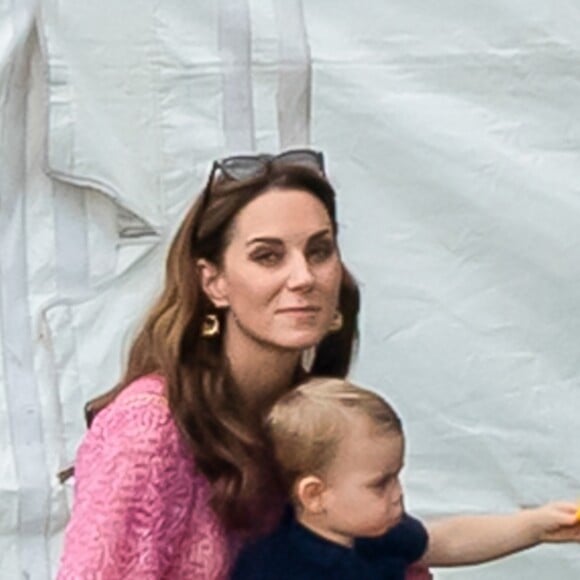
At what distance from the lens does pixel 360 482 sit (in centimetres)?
A: 228

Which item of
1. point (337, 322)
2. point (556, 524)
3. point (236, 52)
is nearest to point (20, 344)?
point (236, 52)

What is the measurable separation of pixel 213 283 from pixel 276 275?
3.1 inches

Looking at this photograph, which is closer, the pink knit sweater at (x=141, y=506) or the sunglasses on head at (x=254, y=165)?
the pink knit sweater at (x=141, y=506)

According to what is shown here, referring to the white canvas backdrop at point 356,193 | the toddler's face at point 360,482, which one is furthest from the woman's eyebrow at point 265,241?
the white canvas backdrop at point 356,193

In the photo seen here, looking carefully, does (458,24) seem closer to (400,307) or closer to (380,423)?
(400,307)

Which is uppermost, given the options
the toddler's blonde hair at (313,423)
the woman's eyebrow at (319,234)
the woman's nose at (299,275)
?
the woman's eyebrow at (319,234)

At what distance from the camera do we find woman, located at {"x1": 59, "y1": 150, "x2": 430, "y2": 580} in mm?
2221

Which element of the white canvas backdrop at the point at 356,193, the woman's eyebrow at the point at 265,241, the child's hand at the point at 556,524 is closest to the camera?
the woman's eyebrow at the point at 265,241

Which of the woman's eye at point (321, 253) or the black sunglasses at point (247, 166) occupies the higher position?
the black sunglasses at point (247, 166)

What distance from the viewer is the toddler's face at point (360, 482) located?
7.45ft

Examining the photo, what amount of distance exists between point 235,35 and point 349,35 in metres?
0.18

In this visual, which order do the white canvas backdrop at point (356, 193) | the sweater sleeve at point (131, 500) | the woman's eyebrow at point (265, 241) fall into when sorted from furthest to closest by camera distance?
the white canvas backdrop at point (356, 193)
the woman's eyebrow at point (265, 241)
the sweater sleeve at point (131, 500)

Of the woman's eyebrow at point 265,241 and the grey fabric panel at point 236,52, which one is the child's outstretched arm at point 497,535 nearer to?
the woman's eyebrow at point 265,241

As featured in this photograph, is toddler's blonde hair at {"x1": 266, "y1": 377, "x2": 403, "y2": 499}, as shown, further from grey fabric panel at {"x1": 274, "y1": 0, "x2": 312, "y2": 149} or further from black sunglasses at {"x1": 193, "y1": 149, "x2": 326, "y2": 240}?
grey fabric panel at {"x1": 274, "y1": 0, "x2": 312, "y2": 149}
